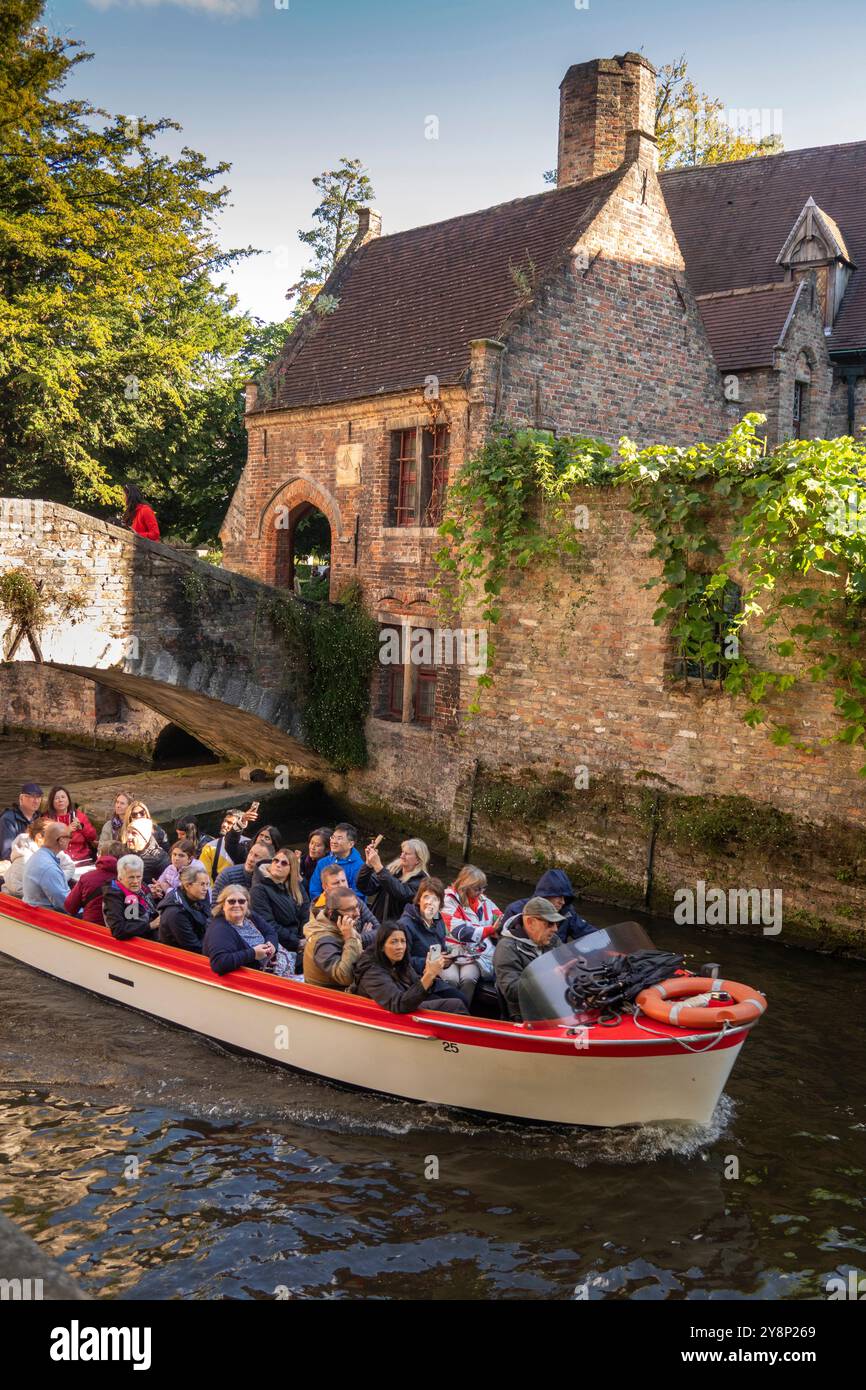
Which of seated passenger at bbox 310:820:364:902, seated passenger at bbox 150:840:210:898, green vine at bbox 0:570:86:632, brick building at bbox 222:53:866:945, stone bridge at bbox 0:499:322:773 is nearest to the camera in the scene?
seated passenger at bbox 150:840:210:898

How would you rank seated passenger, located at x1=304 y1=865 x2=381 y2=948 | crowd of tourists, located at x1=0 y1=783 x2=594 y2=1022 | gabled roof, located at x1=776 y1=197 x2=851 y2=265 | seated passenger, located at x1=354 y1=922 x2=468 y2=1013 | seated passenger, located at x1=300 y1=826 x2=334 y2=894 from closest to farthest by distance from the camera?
seated passenger, located at x1=354 y1=922 x2=468 y2=1013
crowd of tourists, located at x1=0 y1=783 x2=594 y2=1022
seated passenger, located at x1=304 y1=865 x2=381 y2=948
seated passenger, located at x1=300 y1=826 x2=334 y2=894
gabled roof, located at x1=776 y1=197 x2=851 y2=265

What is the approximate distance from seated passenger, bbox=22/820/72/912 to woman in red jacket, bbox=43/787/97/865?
2.28 ft

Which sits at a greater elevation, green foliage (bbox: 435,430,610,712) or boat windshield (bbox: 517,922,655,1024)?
green foliage (bbox: 435,430,610,712)

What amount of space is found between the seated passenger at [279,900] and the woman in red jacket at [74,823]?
9.10 ft

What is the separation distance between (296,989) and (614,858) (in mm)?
5074

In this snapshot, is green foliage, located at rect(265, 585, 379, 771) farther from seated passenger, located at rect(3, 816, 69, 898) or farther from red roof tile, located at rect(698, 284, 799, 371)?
red roof tile, located at rect(698, 284, 799, 371)

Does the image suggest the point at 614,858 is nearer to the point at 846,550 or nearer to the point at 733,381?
the point at 846,550

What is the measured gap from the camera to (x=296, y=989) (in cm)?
756

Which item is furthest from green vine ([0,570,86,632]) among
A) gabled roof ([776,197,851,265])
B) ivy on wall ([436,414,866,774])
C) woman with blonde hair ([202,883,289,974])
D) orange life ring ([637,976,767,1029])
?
gabled roof ([776,197,851,265])

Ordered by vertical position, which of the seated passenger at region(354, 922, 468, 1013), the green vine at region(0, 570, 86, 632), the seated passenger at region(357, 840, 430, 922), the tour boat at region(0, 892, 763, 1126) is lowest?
the tour boat at region(0, 892, 763, 1126)

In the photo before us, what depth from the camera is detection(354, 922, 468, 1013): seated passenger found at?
7043 mm

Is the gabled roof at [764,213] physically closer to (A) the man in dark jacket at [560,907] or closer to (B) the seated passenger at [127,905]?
(A) the man in dark jacket at [560,907]
